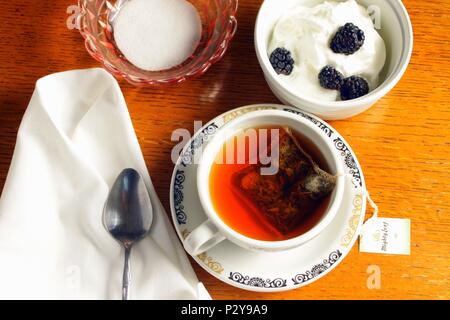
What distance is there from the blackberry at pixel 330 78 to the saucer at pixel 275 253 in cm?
8

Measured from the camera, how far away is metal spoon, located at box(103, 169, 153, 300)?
44.1 inches

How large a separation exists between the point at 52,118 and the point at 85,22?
0.81 ft

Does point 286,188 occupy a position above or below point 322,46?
below

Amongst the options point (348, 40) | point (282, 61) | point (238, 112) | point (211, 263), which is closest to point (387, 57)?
point (348, 40)

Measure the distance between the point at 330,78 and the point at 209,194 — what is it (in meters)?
0.35

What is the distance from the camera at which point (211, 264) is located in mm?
1084

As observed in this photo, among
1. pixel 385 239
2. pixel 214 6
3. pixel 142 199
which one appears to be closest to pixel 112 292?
pixel 142 199

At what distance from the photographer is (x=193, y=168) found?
3.79 ft

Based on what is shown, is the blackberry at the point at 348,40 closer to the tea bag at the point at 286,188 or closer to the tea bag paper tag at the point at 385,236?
the tea bag at the point at 286,188

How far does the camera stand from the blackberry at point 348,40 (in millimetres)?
1166

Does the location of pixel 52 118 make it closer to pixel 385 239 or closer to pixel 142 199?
pixel 142 199

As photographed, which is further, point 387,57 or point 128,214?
point 387,57

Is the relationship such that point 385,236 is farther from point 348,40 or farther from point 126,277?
point 126,277
